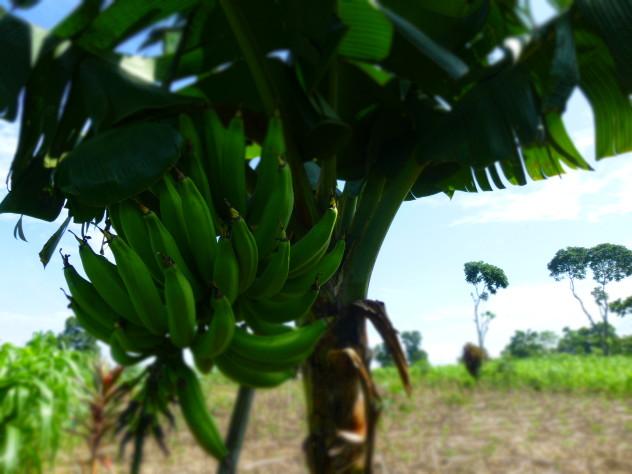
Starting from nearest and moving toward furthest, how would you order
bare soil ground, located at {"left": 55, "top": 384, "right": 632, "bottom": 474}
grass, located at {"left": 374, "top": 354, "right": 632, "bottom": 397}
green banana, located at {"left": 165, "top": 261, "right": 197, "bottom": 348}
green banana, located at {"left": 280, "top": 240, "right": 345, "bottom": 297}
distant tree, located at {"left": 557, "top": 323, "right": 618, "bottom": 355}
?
1. green banana, located at {"left": 165, "top": 261, "right": 197, "bottom": 348}
2. green banana, located at {"left": 280, "top": 240, "right": 345, "bottom": 297}
3. bare soil ground, located at {"left": 55, "top": 384, "right": 632, "bottom": 474}
4. distant tree, located at {"left": 557, "top": 323, "right": 618, "bottom": 355}
5. grass, located at {"left": 374, "top": 354, "right": 632, "bottom": 397}

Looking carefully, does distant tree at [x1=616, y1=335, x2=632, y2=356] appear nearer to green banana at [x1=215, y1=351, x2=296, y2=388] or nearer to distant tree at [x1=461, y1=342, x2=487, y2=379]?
distant tree at [x1=461, y1=342, x2=487, y2=379]

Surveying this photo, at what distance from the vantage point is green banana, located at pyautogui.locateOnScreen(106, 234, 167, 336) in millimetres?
644

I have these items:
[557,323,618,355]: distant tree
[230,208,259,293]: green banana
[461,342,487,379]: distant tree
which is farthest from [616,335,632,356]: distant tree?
[230,208,259,293]: green banana

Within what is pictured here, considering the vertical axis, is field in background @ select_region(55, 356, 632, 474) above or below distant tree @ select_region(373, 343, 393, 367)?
below

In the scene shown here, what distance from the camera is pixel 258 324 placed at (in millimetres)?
790

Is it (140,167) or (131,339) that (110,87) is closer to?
(140,167)

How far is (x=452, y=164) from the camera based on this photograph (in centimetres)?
111

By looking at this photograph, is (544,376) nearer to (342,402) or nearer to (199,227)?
(342,402)

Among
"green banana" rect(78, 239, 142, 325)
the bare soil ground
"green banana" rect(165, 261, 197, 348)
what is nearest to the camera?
"green banana" rect(165, 261, 197, 348)

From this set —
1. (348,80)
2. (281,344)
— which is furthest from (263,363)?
(348,80)

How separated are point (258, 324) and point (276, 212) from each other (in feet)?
0.55

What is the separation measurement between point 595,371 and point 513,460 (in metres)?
1.26

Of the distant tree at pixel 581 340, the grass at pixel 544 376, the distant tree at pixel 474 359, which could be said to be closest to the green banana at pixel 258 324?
the distant tree at pixel 581 340

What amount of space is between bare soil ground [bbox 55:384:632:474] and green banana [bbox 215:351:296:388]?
63.6 inches
